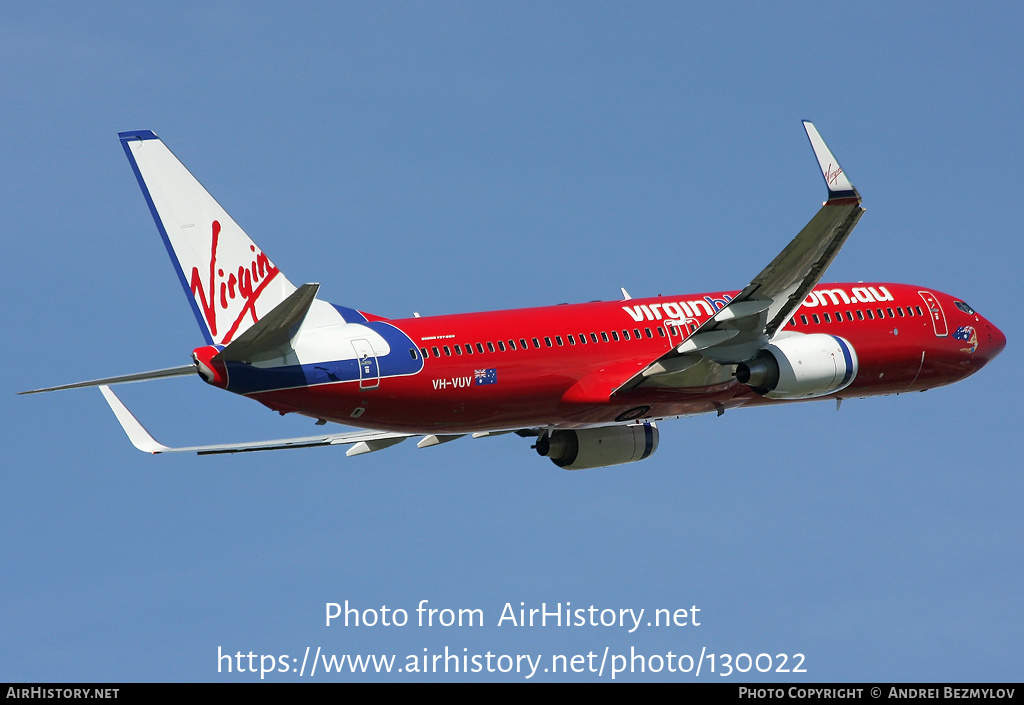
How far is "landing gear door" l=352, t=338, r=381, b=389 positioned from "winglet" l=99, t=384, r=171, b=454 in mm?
8165

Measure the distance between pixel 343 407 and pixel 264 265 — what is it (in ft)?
13.6

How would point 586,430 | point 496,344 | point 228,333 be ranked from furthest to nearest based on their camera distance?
point 586,430 → point 496,344 → point 228,333

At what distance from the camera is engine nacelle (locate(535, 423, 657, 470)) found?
49062 millimetres

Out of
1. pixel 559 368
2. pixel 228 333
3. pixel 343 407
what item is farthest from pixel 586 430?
pixel 228 333

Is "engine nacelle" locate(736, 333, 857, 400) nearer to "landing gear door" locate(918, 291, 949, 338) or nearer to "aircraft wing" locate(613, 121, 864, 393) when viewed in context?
"aircraft wing" locate(613, 121, 864, 393)

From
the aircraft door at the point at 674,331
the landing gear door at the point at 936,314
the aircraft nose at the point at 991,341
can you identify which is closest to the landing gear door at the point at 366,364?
the aircraft door at the point at 674,331

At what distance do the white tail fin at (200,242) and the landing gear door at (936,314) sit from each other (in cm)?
2219

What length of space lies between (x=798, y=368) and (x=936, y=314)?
8557 mm

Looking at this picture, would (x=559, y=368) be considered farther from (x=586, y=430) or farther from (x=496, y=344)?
(x=586, y=430)

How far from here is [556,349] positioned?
146ft

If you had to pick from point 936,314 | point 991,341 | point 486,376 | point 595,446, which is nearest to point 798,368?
point 595,446

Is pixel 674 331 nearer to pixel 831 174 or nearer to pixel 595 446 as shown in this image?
pixel 595 446
